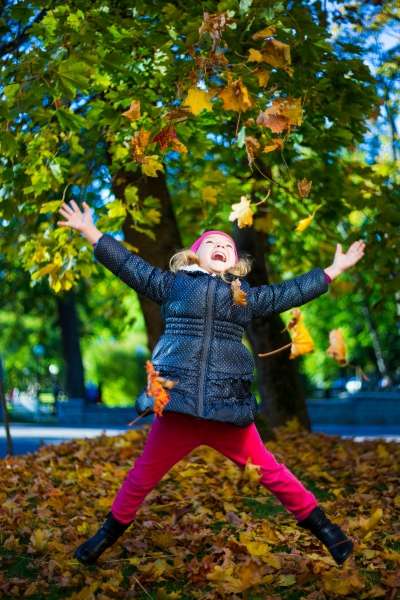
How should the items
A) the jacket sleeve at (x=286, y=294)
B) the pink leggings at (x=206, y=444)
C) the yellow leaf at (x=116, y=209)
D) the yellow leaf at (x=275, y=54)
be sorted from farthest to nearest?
the yellow leaf at (x=116, y=209), the jacket sleeve at (x=286, y=294), the pink leggings at (x=206, y=444), the yellow leaf at (x=275, y=54)

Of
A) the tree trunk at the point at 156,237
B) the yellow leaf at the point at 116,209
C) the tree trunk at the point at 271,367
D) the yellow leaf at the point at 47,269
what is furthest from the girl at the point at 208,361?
the tree trunk at the point at 271,367

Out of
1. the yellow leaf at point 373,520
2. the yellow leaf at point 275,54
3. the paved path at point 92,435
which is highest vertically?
the yellow leaf at point 275,54

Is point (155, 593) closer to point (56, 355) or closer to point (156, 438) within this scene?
point (156, 438)

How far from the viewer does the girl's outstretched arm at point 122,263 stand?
4227mm

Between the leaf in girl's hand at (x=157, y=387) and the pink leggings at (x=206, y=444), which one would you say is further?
the pink leggings at (x=206, y=444)

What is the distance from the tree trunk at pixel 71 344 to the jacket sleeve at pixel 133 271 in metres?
18.8

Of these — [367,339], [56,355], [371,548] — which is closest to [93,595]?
[371,548]

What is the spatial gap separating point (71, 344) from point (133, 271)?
66.8 ft

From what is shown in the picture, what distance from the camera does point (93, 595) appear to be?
3990 mm

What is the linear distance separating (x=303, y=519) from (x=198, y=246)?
1.47 m

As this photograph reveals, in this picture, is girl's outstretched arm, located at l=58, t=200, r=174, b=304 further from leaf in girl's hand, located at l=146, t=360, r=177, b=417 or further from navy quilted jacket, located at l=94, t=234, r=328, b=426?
leaf in girl's hand, located at l=146, t=360, r=177, b=417

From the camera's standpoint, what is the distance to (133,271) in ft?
14.0

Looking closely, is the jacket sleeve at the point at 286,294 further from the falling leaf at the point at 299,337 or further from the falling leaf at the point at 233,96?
the falling leaf at the point at 233,96

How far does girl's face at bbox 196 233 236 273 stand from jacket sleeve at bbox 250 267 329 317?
0.65 feet
